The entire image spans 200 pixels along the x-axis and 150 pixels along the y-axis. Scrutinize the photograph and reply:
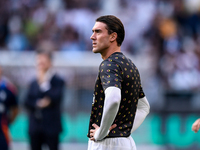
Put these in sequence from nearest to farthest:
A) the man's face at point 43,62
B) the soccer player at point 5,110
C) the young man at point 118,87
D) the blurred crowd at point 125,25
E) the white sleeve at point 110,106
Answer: the white sleeve at point 110,106, the young man at point 118,87, the soccer player at point 5,110, the man's face at point 43,62, the blurred crowd at point 125,25

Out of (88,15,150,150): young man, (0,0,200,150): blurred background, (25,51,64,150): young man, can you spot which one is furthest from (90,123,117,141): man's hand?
(0,0,200,150): blurred background

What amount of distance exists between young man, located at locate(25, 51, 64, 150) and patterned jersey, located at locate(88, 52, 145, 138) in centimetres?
330

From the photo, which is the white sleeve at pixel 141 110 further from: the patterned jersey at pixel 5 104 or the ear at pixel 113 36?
the patterned jersey at pixel 5 104

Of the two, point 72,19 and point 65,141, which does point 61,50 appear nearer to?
point 72,19

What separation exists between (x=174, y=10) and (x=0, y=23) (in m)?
6.22

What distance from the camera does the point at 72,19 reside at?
14.1 meters

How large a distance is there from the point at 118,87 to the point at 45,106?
12.4 ft

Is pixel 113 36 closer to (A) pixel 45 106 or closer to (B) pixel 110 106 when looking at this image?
(B) pixel 110 106

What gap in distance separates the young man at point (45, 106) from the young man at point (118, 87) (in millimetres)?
3290

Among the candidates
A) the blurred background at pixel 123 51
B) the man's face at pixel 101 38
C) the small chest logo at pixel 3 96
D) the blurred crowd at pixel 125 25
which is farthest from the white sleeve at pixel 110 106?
the blurred crowd at pixel 125 25

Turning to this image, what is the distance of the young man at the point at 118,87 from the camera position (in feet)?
10.6

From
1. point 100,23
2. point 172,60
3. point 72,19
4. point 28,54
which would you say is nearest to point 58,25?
point 72,19

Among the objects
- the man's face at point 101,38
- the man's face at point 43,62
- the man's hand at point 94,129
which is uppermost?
the man's face at point 101,38

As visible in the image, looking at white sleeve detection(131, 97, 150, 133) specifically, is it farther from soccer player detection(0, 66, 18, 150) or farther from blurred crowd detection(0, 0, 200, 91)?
blurred crowd detection(0, 0, 200, 91)
